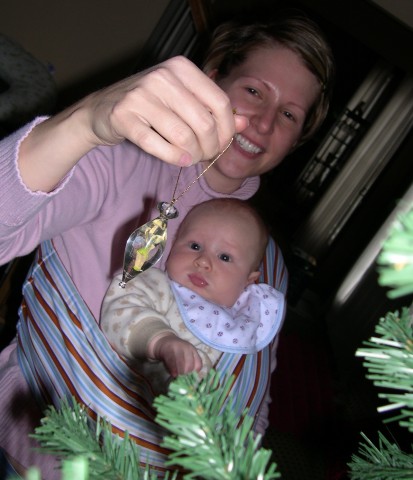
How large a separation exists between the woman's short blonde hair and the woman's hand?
80 centimetres

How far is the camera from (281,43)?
4.29 feet

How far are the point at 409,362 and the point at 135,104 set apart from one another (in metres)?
0.42

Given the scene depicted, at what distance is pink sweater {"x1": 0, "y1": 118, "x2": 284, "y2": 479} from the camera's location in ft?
2.93

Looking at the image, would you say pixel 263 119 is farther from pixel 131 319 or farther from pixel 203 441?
pixel 203 441

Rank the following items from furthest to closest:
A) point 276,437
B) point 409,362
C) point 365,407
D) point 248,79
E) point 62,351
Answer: point 365,407, point 276,437, point 248,79, point 62,351, point 409,362

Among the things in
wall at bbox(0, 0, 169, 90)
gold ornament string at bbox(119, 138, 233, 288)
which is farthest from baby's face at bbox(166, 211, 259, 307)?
wall at bbox(0, 0, 169, 90)

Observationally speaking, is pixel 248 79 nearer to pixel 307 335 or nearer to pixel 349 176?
pixel 307 335

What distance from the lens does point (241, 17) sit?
156 cm

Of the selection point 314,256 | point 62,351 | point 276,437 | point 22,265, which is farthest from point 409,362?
point 314,256

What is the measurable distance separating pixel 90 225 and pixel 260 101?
58cm

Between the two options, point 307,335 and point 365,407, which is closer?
point 365,407

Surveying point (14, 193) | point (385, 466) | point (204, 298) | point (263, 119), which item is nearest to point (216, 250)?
point (204, 298)

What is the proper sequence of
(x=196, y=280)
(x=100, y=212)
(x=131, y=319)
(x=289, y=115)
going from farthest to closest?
(x=289, y=115)
(x=196, y=280)
(x=100, y=212)
(x=131, y=319)

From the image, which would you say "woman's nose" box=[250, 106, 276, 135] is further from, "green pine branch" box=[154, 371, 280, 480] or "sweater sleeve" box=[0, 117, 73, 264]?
"green pine branch" box=[154, 371, 280, 480]
